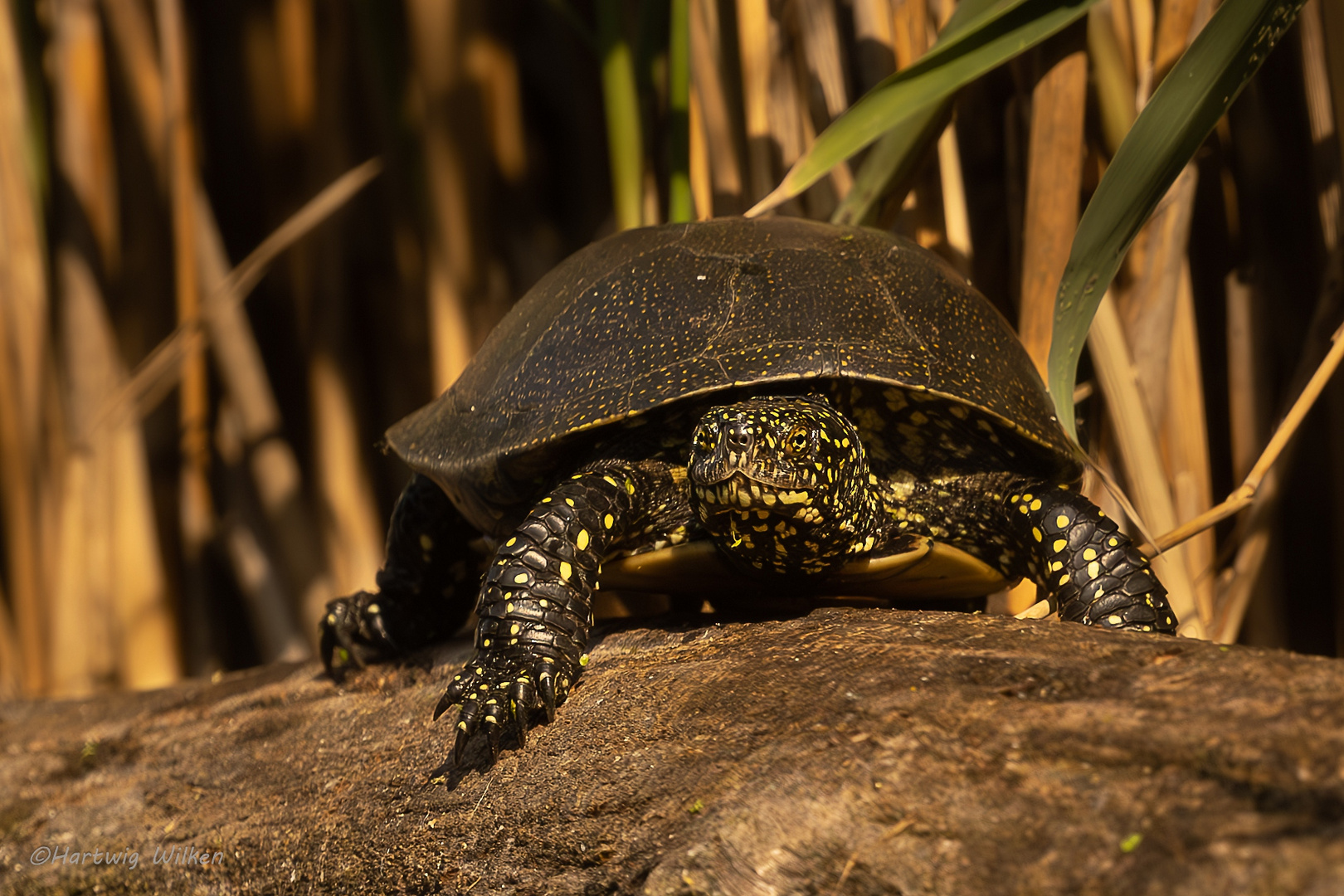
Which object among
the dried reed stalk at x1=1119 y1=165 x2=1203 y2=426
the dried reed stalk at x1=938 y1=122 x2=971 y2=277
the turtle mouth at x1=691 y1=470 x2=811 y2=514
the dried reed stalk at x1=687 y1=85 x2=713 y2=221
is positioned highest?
the dried reed stalk at x1=687 y1=85 x2=713 y2=221

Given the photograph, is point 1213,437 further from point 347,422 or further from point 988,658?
point 347,422

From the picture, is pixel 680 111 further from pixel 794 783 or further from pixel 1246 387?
pixel 794 783

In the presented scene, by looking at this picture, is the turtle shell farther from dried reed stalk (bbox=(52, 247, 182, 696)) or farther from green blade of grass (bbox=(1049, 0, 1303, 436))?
dried reed stalk (bbox=(52, 247, 182, 696))

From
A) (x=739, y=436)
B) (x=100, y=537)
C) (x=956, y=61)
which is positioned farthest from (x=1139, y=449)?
(x=100, y=537)

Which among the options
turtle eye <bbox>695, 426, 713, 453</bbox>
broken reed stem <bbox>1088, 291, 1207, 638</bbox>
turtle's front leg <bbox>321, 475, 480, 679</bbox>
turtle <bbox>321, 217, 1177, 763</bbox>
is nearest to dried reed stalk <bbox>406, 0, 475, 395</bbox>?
turtle's front leg <bbox>321, 475, 480, 679</bbox>

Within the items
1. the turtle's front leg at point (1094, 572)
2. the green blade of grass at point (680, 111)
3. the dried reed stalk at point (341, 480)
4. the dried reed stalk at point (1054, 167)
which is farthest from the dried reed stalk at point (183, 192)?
the turtle's front leg at point (1094, 572)

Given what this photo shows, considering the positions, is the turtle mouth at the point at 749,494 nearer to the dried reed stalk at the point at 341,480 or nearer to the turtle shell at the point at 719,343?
the turtle shell at the point at 719,343
